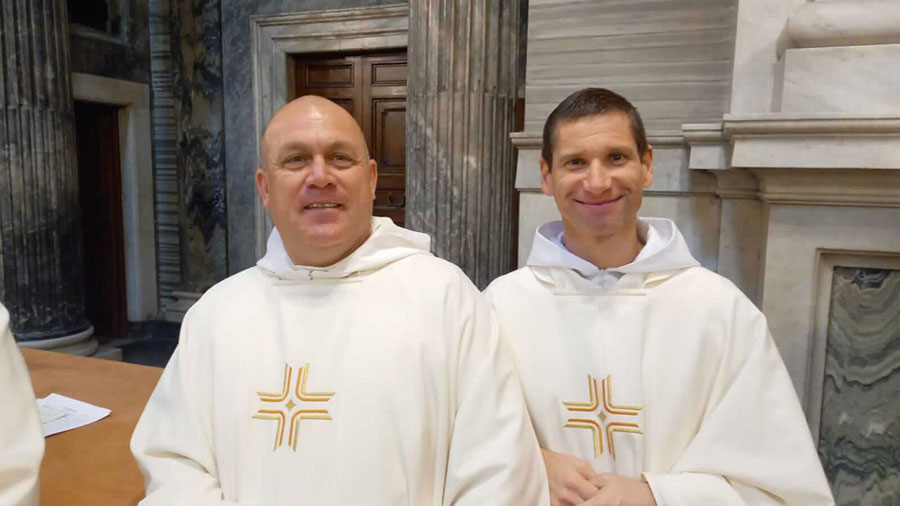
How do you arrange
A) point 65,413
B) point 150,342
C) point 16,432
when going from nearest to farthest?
1. point 16,432
2. point 65,413
3. point 150,342

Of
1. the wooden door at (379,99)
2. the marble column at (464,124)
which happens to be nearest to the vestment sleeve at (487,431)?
the marble column at (464,124)

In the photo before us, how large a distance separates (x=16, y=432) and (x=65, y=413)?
1118mm

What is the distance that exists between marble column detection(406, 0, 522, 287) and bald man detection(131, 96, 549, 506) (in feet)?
7.64

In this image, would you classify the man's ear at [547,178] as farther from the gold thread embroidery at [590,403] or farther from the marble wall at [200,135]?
the marble wall at [200,135]

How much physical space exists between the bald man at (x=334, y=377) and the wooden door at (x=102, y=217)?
5.47 metres

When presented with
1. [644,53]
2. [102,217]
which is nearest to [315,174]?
[644,53]

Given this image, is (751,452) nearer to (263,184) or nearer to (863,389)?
(863,389)

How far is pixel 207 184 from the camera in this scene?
6.59 meters

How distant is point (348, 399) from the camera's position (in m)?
1.64

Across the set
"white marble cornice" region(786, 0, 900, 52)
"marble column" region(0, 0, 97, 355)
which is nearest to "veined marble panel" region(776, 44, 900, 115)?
"white marble cornice" region(786, 0, 900, 52)

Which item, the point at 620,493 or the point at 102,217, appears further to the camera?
the point at 102,217

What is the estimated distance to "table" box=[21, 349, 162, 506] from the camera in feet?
6.54

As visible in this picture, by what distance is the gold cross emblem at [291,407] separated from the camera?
1640mm

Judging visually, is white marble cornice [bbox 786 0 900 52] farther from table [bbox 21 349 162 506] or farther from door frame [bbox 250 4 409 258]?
door frame [bbox 250 4 409 258]
